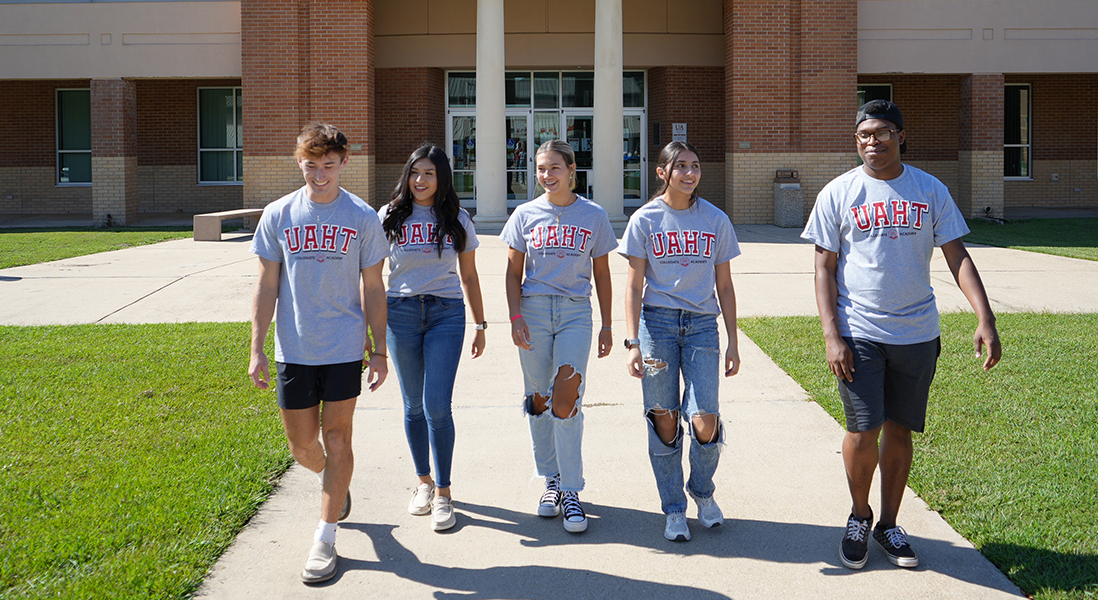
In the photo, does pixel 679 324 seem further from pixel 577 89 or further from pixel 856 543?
pixel 577 89

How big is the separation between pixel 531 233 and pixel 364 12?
1674cm

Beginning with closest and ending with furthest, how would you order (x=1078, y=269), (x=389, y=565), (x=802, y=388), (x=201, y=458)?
(x=389, y=565)
(x=201, y=458)
(x=802, y=388)
(x=1078, y=269)

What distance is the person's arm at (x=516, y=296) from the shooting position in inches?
169

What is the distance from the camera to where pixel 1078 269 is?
12086 mm

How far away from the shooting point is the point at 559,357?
4.28m

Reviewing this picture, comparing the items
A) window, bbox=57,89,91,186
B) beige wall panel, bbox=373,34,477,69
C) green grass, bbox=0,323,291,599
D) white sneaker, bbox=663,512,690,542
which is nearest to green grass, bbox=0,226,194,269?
window, bbox=57,89,91,186

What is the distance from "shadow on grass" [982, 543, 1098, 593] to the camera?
3484 millimetres

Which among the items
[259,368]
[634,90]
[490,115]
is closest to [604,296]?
[259,368]

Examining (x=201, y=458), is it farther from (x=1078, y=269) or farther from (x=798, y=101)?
(x=798, y=101)

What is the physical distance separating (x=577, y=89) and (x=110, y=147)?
Answer: 1152 cm

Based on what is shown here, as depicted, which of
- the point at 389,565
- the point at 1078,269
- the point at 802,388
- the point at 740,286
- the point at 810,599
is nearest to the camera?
the point at 810,599

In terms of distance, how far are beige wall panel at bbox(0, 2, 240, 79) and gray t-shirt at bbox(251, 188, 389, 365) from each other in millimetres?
18496

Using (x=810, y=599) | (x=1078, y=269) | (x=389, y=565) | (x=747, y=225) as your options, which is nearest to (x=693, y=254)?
(x=810, y=599)

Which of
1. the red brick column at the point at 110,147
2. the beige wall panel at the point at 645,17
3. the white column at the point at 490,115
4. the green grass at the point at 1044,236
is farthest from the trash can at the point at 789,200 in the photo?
the red brick column at the point at 110,147
